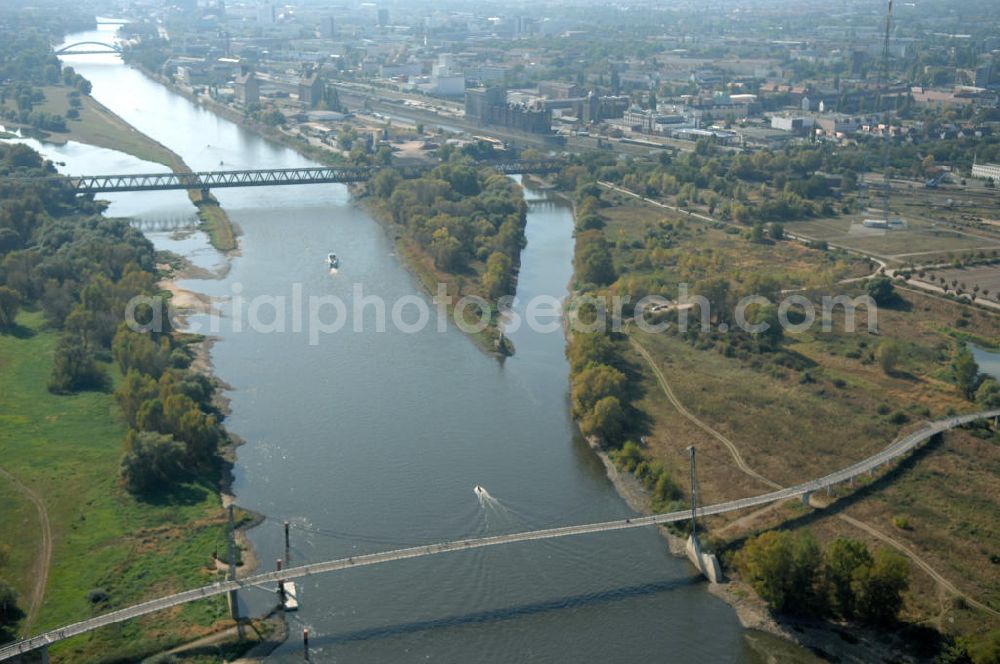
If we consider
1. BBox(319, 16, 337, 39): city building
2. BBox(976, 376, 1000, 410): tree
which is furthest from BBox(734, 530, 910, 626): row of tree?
BBox(319, 16, 337, 39): city building

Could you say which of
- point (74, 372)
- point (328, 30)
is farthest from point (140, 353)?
point (328, 30)

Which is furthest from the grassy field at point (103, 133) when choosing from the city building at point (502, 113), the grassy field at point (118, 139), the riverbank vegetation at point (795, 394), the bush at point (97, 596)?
the bush at point (97, 596)

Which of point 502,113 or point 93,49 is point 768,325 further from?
point 93,49

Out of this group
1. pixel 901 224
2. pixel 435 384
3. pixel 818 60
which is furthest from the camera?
pixel 818 60

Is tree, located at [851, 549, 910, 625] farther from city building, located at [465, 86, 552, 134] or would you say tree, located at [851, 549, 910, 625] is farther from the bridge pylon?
city building, located at [465, 86, 552, 134]

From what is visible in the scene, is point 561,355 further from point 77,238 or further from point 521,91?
point 521,91

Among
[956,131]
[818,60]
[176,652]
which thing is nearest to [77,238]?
[176,652]

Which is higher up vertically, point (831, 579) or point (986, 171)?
point (986, 171)
